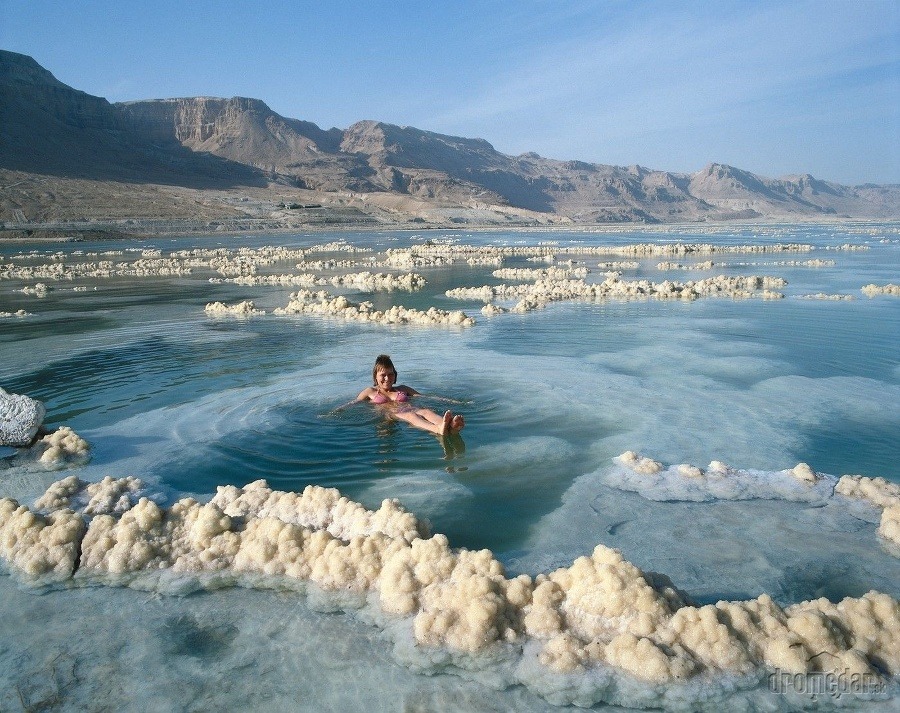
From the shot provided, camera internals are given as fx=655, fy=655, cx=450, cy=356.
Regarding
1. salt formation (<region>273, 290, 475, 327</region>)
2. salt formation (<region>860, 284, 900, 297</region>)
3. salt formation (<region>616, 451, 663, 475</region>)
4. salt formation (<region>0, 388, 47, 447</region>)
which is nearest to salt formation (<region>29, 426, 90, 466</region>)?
salt formation (<region>0, 388, 47, 447</region>)

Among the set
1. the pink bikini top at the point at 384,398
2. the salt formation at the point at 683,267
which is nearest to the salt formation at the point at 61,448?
the pink bikini top at the point at 384,398

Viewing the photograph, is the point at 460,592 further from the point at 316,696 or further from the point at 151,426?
the point at 151,426

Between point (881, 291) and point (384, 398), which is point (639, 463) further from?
point (881, 291)

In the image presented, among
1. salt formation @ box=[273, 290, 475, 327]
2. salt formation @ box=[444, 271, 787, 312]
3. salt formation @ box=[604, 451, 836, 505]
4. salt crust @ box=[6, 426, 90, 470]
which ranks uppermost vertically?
salt formation @ box=[444, 271, 787, 312]

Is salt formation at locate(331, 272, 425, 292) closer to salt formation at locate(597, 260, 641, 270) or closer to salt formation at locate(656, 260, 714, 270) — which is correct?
salt formation at locate(597, 260, 641, 270)

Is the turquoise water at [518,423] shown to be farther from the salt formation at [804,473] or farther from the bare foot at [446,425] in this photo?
the salt formation at [804,473]

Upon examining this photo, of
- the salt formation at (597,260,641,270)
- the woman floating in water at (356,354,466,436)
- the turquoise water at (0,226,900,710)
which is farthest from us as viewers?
the salt formation at (597,260,641,270)

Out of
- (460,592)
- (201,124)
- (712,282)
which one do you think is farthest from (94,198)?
(201,124)

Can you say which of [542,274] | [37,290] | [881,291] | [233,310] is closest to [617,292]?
[542,274]
